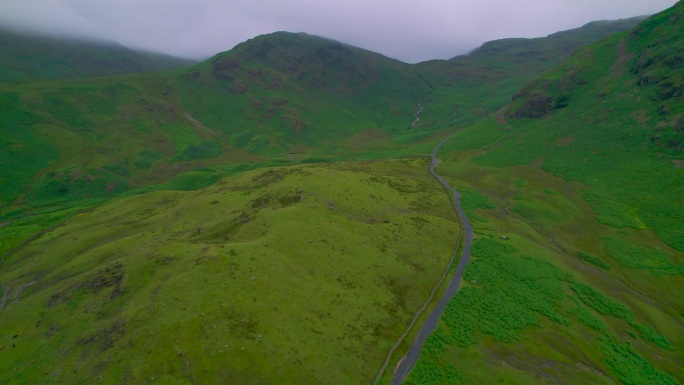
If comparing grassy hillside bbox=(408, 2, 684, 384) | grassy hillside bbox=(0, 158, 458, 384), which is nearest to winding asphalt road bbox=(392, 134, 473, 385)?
grassy hillside bbox=(408, 2, 684, 384)

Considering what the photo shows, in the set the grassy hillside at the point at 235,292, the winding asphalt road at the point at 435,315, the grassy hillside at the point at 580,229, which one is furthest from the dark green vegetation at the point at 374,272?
the winding asphalt road at the point at 435,315

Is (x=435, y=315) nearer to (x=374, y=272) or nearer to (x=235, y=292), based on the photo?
(x=374, y=272)

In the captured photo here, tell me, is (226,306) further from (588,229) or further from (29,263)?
(588,229)

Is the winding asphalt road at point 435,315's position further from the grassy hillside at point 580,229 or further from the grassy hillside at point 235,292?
the grassy hillside at point 235,292

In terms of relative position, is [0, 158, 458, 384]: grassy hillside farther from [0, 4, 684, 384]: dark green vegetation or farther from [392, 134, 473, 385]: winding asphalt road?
[392, 134, 473, 385]: winding asphalt road

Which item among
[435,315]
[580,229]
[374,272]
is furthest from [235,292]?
[580,229]

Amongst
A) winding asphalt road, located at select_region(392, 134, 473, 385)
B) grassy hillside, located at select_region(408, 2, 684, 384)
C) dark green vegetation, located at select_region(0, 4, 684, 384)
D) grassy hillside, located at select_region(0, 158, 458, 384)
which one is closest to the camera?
grassy hillside, located at select_region(0, 158, 458, 384)
